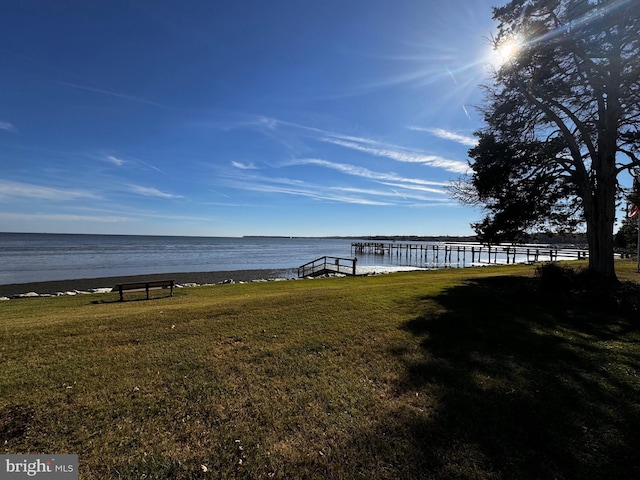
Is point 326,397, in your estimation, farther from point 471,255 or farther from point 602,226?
point 471,255

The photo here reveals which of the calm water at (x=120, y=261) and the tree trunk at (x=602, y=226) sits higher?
Result: the tree trunk at (x=602, y=226)

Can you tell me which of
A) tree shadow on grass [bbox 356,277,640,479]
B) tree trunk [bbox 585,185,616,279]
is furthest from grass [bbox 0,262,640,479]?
tree trunk [bbox 585,185,616,279]

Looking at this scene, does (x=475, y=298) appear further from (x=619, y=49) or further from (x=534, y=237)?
(x=619, y=49)

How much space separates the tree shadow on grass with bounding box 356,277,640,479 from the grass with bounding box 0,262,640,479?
20 mm

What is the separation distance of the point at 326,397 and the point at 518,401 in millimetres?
2376

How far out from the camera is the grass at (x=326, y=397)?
2961 millimetres

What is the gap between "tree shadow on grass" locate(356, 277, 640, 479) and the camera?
296cm

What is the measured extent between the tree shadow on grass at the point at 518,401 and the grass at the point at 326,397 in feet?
0.07

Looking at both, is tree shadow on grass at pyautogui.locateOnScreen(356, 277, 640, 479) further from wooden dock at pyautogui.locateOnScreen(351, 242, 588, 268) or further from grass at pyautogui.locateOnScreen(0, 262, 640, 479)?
wooden dock at pyautogui.locateOnScreen(351, 242, 588, 268)

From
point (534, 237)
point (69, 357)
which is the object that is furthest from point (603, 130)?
point (69, 357)

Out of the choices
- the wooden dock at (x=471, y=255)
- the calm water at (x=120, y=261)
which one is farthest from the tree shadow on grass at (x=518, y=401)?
the wooden dock at (x=471, y=255)

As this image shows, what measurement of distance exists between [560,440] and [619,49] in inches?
548

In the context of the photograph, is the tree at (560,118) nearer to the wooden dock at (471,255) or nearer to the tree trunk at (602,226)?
the tree trunk at (602,226)

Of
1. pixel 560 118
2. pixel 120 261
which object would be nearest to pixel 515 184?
pixel 560 118
